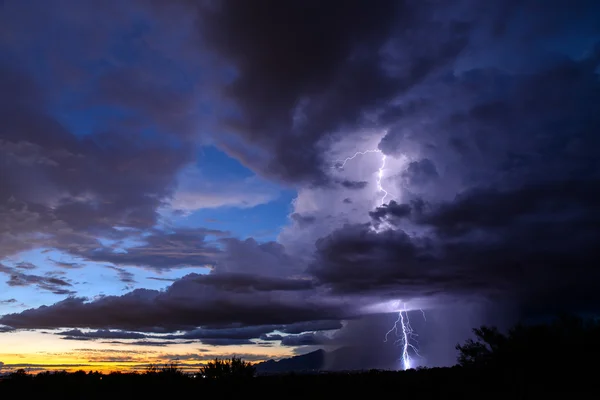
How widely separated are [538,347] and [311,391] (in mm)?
21349

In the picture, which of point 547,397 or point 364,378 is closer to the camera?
point 547,397

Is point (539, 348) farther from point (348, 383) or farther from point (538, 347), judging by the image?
point (348, 383)

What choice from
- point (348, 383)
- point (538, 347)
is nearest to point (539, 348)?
point (538, 347)

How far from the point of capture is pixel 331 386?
923 inches

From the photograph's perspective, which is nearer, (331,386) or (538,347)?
(331,386)

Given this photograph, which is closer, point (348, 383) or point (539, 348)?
point (348, 383)

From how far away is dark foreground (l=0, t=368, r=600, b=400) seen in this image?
2261cm

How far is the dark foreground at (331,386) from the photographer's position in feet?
74.2

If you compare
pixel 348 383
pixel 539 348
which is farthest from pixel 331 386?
pixel 539 348

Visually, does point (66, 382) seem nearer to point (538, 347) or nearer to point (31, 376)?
point (31, 376)

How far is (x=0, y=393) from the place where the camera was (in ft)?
86.8

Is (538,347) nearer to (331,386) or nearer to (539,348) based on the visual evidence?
(539,348)

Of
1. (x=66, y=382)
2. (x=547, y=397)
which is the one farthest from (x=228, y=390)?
(x=547, y=397)

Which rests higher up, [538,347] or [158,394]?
[538,347]
